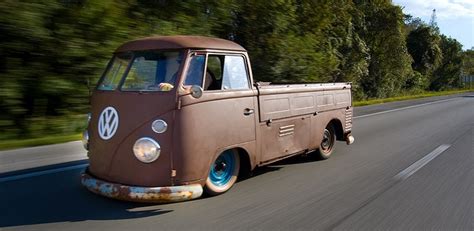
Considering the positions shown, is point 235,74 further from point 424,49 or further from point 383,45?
point 424,49

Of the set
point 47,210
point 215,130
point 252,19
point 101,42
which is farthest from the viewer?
point 252,19

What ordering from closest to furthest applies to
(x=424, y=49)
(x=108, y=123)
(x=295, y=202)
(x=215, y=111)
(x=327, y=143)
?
(x=108, y=123)
(x=215, y=111)
(x=295, y=202)
(x=327, y=143)
(x=424, y=49)

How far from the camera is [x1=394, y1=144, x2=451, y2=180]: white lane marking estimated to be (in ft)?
24.3

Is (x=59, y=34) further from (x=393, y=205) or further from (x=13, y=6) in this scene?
(x=393, y=205)

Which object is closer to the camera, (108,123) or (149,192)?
(149,192)

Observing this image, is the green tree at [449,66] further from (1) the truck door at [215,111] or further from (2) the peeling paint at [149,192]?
(2) the peeling paint at [149,192]

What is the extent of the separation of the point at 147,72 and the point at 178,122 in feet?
2.85

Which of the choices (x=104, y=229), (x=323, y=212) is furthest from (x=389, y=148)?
(x=104, y=229)

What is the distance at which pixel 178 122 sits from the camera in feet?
17.2

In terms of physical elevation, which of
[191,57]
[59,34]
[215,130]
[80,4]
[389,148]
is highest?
[80,4]

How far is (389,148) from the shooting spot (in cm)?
1013

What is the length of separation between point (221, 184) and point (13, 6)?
269 inches

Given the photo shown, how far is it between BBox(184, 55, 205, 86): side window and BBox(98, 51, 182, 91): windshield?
15 centimetres

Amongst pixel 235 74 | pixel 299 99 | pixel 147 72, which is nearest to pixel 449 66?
pixel 299 99
